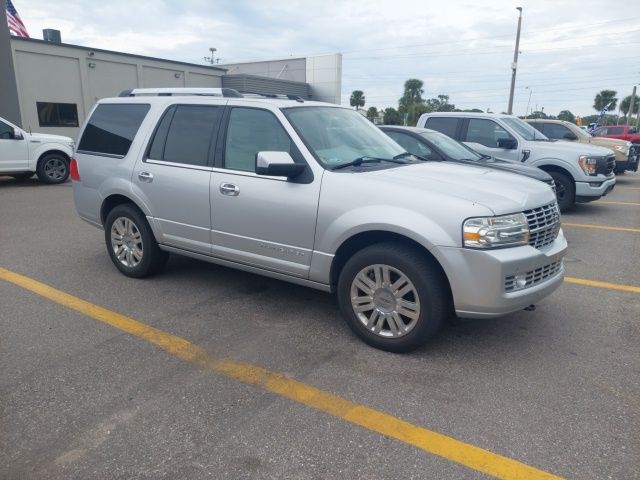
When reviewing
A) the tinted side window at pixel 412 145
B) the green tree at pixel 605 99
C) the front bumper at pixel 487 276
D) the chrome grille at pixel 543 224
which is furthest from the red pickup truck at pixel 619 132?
the green tree at pixel 605 99

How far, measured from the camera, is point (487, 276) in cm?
328

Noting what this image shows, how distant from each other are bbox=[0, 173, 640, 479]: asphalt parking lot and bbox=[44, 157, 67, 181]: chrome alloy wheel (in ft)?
27.8

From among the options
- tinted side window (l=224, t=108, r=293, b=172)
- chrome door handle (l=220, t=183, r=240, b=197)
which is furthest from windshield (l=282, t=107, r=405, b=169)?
chrome door handle (l=220, t=183, r=240, b=197)

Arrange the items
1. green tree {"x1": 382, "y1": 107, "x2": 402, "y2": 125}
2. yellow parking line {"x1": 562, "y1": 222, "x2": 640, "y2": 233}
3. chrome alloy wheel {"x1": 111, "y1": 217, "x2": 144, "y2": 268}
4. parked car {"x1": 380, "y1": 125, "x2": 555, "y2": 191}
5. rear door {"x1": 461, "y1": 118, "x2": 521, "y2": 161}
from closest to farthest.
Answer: chrome alloy wheel {"x1": 111, "y1": 217, "x2": 144, "y2": 268}, parked car {"x1": 380, "y1": 125, "x2": 555, "y2": 191}, yellow parking line {"x1": 562, "y1": 222, "x2": 640, "y2": 233}, rear door {"x1": 461, "y1": 118, "x2": 521, "y2": 161}, green tree {"x1": 382, "y1": 107, "x2": 402, "y2": 125}

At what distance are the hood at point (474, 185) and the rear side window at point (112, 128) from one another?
8.71 ft

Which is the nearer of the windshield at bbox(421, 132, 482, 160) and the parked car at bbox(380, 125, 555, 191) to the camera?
the parked car at bbox(380, 125, 555, 191)

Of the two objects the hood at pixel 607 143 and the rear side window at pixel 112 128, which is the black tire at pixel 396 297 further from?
the hood at pixel 607 143

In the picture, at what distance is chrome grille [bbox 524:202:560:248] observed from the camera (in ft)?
11.7

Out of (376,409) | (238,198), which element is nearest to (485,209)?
(376,409)

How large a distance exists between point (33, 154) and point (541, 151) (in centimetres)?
1139

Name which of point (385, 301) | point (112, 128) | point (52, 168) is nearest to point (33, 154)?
point (52, 168)

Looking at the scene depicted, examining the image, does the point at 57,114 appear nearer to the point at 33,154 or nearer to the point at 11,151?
the point at 33,154

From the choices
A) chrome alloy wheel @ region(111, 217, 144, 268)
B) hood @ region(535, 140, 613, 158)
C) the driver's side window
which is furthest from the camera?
the driver's side window

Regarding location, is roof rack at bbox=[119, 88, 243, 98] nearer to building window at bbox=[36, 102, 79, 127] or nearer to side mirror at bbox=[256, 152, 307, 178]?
side mirror at bbox=[256, 152, 307, 178]
